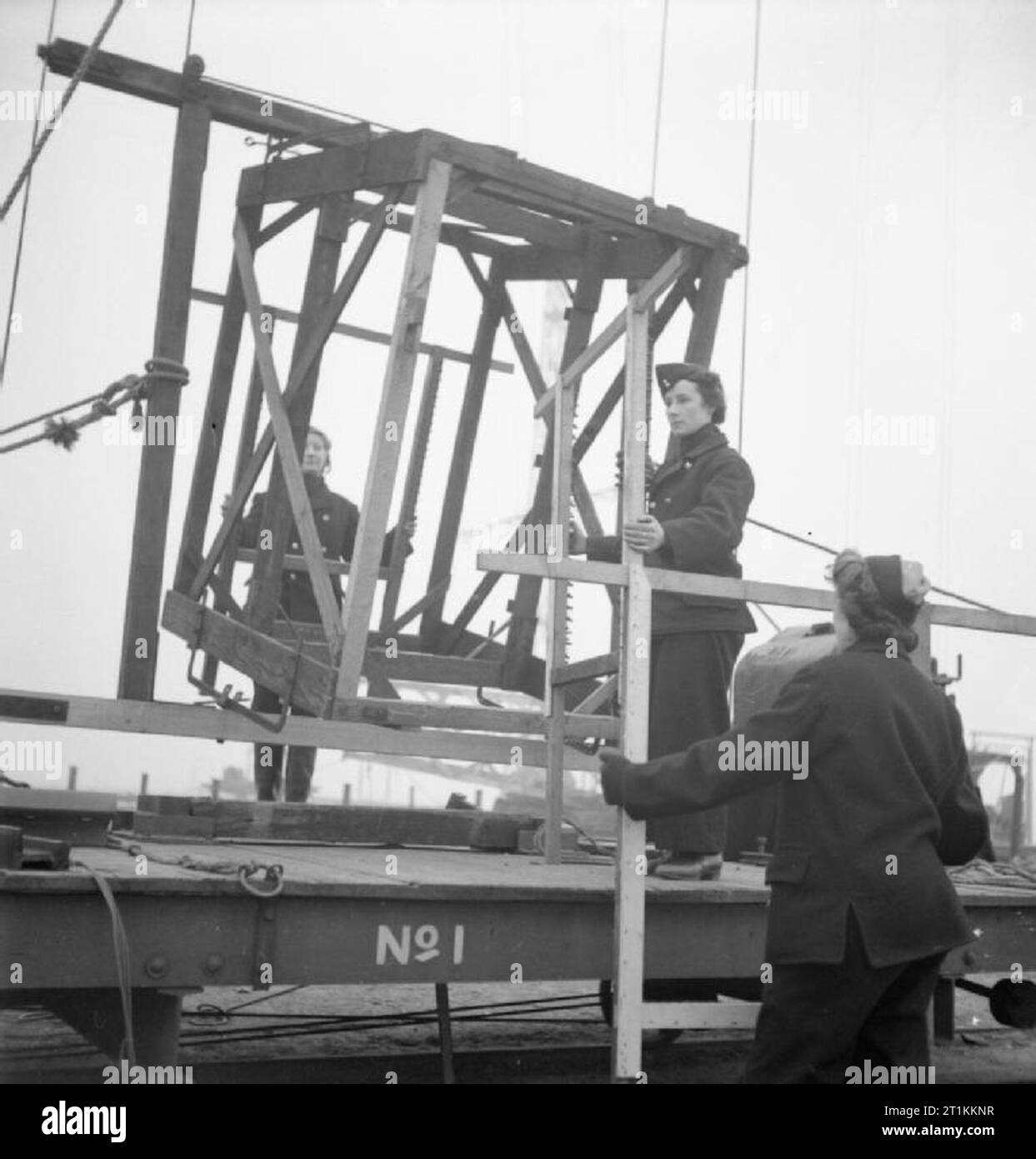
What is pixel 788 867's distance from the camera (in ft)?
12.5

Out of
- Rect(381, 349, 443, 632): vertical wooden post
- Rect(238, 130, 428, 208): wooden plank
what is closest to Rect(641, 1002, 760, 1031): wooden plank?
Rect(238, 130, 428, 208): wooden plank

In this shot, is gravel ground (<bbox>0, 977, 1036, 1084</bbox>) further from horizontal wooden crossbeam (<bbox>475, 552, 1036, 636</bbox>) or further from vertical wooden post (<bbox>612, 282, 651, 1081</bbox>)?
horizontal wooden crossbeam (<bbox>475, 552, 1036, 636</bbox>)

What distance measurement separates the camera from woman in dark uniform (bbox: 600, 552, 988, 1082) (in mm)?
3732

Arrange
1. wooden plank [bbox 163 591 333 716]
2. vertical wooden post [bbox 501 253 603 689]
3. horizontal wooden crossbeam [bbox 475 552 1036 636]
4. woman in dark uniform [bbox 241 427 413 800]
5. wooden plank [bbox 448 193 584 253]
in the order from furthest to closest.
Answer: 1. woman in dark uniform [bbox 241 427 413 800]
2. vertical wooden post [bbox 501 253 603 689]
3. wooden plank [bbox 448 193 584 253]
4. wooden plank [bbox 163 591 333 716]
5. horizontal wooden crossbeam [bbox 475 552 1036 636]

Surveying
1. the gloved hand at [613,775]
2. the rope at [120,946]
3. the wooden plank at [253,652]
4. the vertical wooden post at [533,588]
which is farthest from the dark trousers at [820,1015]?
the vertical wooden post at [533,588]

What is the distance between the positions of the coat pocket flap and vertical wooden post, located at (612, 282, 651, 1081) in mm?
322

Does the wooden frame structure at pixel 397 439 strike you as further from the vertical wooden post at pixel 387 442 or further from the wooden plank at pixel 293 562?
the wooden plank at pixel 293 562

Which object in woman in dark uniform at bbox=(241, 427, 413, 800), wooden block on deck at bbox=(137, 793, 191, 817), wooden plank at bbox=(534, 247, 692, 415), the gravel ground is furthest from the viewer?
woman in dark uniform at bbox=(241, 427, 413, 800)

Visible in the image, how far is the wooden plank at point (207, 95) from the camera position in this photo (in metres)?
5.98

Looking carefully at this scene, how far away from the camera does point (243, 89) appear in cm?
630

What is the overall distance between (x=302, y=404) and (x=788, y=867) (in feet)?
10.5

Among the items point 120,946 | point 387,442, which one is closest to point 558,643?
point 387,442

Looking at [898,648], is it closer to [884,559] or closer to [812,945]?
[884,559]
